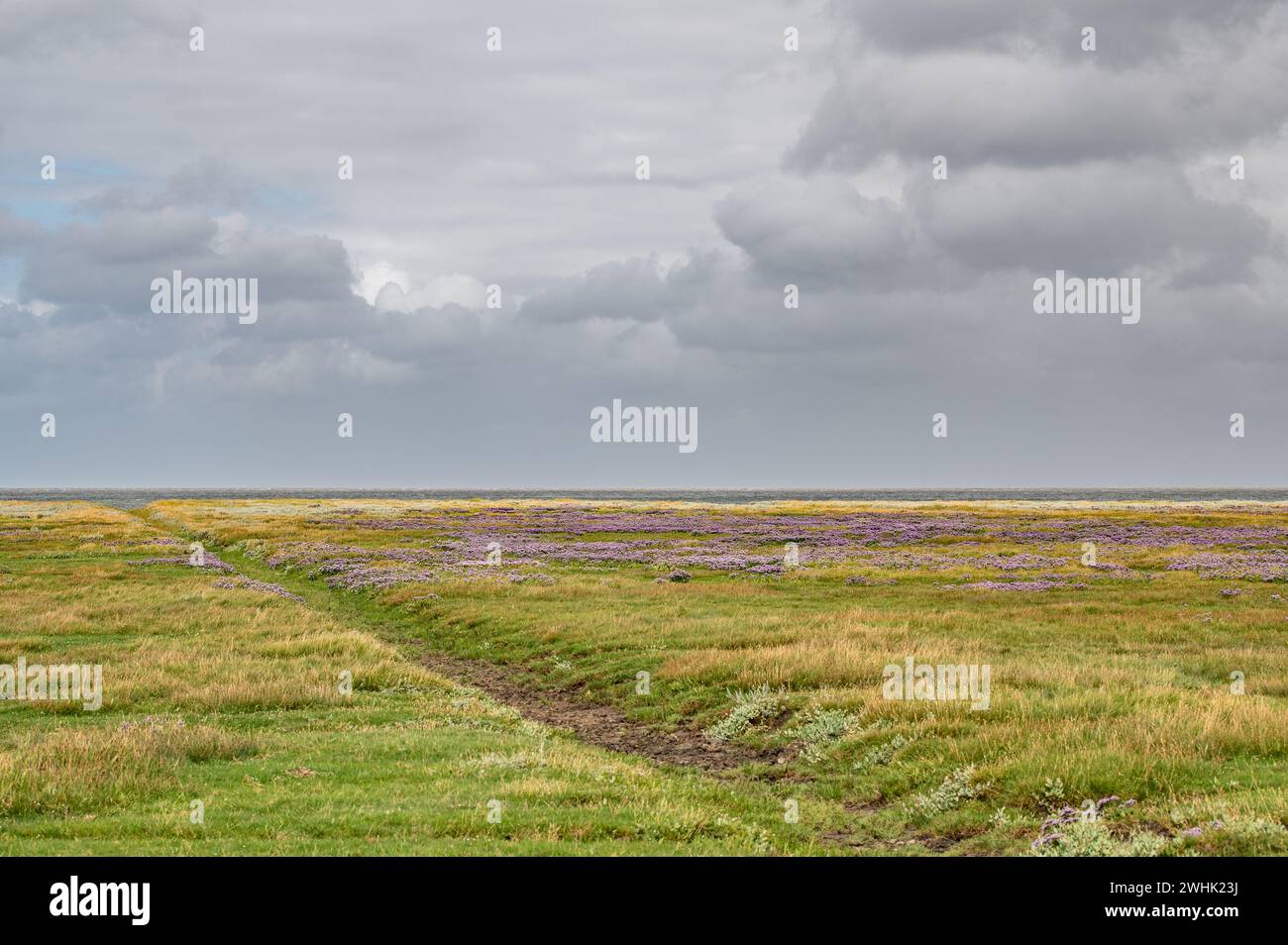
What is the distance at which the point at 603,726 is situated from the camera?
22484mm

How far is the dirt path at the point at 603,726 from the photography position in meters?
19.3

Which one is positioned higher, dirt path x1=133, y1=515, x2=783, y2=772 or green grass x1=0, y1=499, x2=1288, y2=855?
green grass x1=0, y1=499, x2=1288, y2=855

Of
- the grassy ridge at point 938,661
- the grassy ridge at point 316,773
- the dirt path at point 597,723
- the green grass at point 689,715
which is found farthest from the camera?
the dirt path at point 597,723

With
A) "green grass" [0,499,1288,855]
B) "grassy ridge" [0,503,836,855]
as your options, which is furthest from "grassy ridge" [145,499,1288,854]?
"grassy ridge" [0,503,836,855]

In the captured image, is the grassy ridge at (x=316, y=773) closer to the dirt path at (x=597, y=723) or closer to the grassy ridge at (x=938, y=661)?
the dirt path at (x=597, y=723)

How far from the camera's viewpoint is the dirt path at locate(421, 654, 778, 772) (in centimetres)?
1930

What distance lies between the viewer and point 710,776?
1764 centimetres

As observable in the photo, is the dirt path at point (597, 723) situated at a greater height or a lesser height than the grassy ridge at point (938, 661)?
lesser

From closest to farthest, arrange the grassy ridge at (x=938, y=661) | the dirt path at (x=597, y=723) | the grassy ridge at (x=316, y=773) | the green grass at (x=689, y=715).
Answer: the grassy ridge at (x=316, y=773) < the green grass at (x=689, y=715) < the grassy ridge at (x=938, y=661) < the dirt path at (x=597, y=723)

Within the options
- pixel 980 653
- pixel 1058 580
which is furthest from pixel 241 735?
pixel 1058 580

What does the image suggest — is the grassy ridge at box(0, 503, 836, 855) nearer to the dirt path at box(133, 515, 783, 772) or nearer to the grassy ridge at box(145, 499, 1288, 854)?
the dirt path at box(133, 515, 783, 772)

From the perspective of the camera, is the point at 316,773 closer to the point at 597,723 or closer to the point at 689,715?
the point at 597,723

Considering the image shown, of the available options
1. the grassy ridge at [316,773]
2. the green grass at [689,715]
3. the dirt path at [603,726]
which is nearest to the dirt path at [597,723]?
the dirt path at [603,726]
